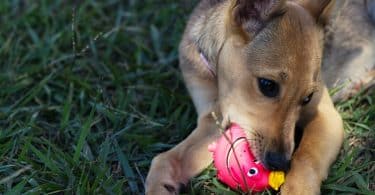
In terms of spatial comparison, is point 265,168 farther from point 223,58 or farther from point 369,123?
point 369,123

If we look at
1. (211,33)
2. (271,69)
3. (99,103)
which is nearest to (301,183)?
(271,69)

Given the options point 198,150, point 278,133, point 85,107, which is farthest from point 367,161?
point 85,107

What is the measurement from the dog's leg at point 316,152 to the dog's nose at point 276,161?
4.3 inches

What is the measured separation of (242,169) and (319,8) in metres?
1.17

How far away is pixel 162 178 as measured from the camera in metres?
3.99

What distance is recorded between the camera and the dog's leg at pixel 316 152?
3.82 metres

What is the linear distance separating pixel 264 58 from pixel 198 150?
0.73 metres

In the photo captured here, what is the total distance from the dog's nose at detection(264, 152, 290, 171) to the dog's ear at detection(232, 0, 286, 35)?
79 centimetres

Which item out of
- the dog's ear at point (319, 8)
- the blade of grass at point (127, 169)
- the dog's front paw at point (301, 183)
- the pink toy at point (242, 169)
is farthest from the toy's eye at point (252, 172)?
the dog's ear at point (319, 8)

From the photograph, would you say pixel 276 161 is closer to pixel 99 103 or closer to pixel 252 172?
pixel 252 172

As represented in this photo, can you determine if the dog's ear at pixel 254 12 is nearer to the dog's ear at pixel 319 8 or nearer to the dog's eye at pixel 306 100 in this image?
the dog's ear at pixel 319 8

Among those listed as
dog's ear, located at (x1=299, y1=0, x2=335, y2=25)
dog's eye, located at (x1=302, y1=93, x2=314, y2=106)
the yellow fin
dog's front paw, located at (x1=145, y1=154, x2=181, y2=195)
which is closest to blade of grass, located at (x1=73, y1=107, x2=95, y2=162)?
dog's front paw, located at (x1=145, y1=154, x2=181, y2=195)

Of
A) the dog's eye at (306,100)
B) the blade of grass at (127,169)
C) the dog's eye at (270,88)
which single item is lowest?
the blade of grass at (127,169)

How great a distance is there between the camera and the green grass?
13.5ft
